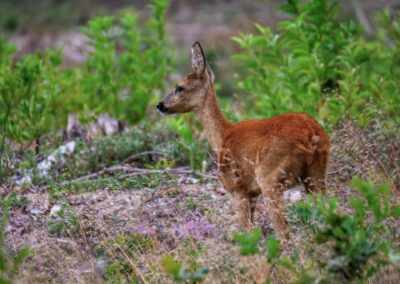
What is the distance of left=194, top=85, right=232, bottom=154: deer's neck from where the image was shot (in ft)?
27.4

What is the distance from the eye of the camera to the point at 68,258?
22.5ft

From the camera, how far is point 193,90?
8516mm

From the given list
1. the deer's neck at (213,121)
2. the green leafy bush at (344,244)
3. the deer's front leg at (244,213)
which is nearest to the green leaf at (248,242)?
the green leafy bush at (344,244)

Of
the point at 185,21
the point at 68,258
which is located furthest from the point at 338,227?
the point at 185,21

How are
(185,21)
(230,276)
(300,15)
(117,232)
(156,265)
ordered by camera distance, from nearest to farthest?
(230,276) → (156,265) → (117,232) → (300,15) → (185,21)

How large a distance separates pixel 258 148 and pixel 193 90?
1.40 metres

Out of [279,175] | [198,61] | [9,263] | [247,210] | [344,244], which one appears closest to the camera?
[344,244]

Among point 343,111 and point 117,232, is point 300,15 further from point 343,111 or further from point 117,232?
point 117,232

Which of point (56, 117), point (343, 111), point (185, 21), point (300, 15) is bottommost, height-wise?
point (185, 21)

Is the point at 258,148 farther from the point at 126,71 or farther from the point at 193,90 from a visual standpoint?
the point at 126,71

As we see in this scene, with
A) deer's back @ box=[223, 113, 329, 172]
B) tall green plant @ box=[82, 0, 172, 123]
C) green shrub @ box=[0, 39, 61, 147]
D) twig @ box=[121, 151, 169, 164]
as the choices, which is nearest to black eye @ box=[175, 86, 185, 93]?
deer's back @ box=[223, 113, 329, 172]

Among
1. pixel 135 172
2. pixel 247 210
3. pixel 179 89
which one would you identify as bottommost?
pixel 135 172

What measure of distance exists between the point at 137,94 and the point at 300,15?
3.03m

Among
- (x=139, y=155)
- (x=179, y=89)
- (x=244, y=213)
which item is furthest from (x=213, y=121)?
(x=139, y=155)
